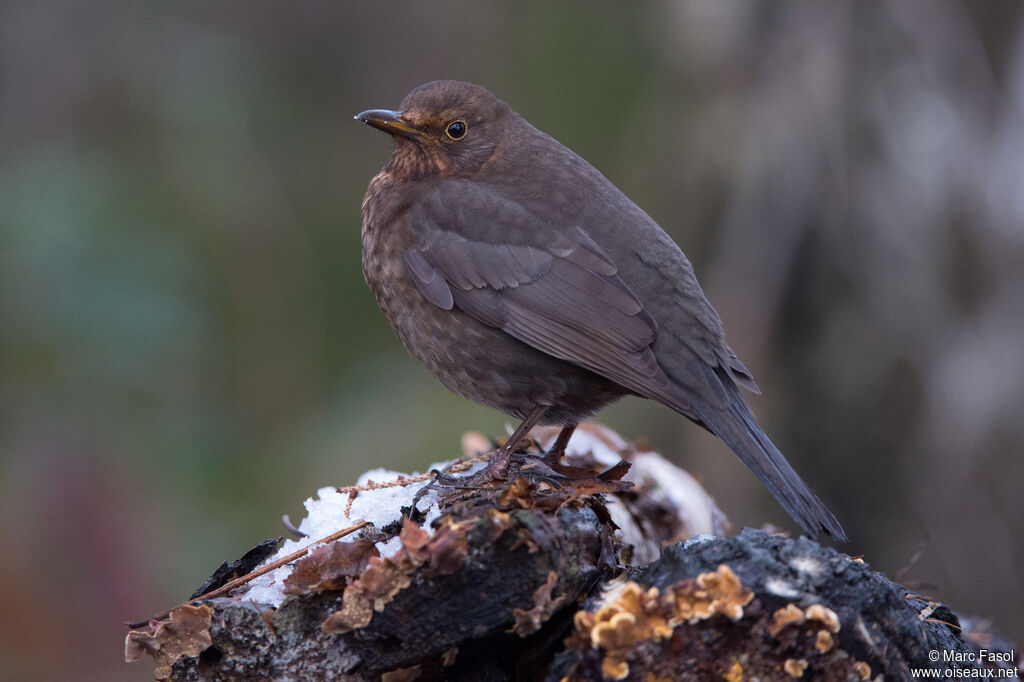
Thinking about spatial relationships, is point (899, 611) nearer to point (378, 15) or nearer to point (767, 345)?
point (767, 345)

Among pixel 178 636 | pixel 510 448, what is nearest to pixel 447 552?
pixel 178 636

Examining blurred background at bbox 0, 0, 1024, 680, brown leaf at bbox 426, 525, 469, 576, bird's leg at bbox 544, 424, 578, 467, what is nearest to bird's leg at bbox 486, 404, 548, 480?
bird's leg at bbox 544, 424, 578, 467

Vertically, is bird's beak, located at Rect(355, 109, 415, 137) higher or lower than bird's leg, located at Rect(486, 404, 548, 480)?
higher

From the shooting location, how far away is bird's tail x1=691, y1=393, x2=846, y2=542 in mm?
3098

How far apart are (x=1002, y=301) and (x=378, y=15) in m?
5.13

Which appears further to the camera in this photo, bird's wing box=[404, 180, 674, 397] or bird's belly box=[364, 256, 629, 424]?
bird's belly box=[364, 256, 629, 424]

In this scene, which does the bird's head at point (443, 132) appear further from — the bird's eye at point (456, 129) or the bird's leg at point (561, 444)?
the bird's leg at point (561, 444)

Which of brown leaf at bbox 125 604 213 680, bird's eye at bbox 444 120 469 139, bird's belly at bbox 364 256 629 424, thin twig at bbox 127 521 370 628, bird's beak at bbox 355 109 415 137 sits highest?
bird's beak at bbox 355 109 415 137

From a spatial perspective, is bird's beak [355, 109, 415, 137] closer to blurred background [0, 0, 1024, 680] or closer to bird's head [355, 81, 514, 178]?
bird's head [355, 81, 514, 178]

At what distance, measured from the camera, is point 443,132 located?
4367 millimetres

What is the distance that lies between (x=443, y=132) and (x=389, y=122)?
0.24 m

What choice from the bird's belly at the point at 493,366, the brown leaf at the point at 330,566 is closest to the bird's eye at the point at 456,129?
the bird's belly at the point at 493,366

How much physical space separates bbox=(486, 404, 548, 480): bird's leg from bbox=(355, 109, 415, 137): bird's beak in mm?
1310

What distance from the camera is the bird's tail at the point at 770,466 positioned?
3.10 m
